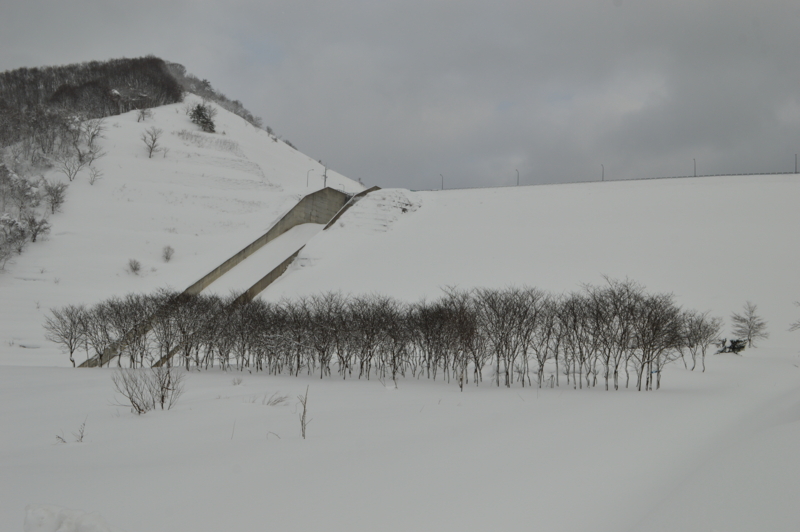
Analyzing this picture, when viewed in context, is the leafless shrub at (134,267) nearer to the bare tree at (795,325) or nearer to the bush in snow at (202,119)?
the bush in snow at (202,119)

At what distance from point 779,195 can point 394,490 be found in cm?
5605

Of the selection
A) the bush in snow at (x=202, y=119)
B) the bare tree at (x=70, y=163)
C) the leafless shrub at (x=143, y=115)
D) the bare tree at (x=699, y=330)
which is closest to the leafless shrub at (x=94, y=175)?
the bare tree at (x=70, y=163)

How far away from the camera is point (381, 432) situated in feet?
33.0

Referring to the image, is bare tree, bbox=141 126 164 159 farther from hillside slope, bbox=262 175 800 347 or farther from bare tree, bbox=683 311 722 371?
bare tree, bbox=683 311 722 371

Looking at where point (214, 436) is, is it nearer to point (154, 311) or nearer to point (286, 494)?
point (286, 494)

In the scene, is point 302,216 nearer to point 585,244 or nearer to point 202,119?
point 202,119

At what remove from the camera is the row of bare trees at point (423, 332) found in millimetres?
21188

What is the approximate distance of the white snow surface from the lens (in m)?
5.73

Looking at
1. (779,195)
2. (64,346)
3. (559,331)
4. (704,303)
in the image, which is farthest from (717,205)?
(64,346)

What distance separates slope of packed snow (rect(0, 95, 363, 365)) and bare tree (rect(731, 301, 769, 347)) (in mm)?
39108

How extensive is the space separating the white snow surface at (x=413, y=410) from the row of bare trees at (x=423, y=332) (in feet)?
6.38

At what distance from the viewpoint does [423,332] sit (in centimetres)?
2345

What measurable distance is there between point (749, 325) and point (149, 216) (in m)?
50.2

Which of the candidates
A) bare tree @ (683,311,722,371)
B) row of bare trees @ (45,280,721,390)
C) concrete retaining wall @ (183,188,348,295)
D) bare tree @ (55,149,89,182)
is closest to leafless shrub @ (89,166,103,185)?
bare tree @ (55,149,89,182)
